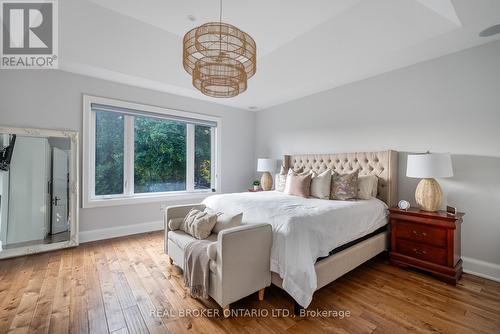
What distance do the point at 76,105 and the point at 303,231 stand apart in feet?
12.1

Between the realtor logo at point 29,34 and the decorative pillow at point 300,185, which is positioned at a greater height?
the realtor logo at point 29,34

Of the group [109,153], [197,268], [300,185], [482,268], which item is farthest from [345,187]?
[109,153]

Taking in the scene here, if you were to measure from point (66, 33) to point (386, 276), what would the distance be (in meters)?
4.56

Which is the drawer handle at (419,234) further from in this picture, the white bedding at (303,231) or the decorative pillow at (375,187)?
the decorative pillow at (375,187)

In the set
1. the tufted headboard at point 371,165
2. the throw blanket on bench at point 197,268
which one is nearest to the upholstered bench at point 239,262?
the throw blanket on bench at point 197,268

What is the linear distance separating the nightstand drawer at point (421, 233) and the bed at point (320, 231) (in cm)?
23

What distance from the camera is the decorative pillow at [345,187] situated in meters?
2.90

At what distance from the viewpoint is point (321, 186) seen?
3.07m

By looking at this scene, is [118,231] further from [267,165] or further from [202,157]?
Answer: [267,165]

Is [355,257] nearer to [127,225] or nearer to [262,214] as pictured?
[262,214]

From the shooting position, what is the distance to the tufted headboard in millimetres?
3006

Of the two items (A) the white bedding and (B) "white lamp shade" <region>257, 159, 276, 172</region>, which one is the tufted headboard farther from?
(B) "white lamp shade" <region>257, 159, 276, 172</region>

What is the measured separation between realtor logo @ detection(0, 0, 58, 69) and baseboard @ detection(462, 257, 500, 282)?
17.2ft

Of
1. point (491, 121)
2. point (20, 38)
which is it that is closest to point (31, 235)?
point (20, 38)
